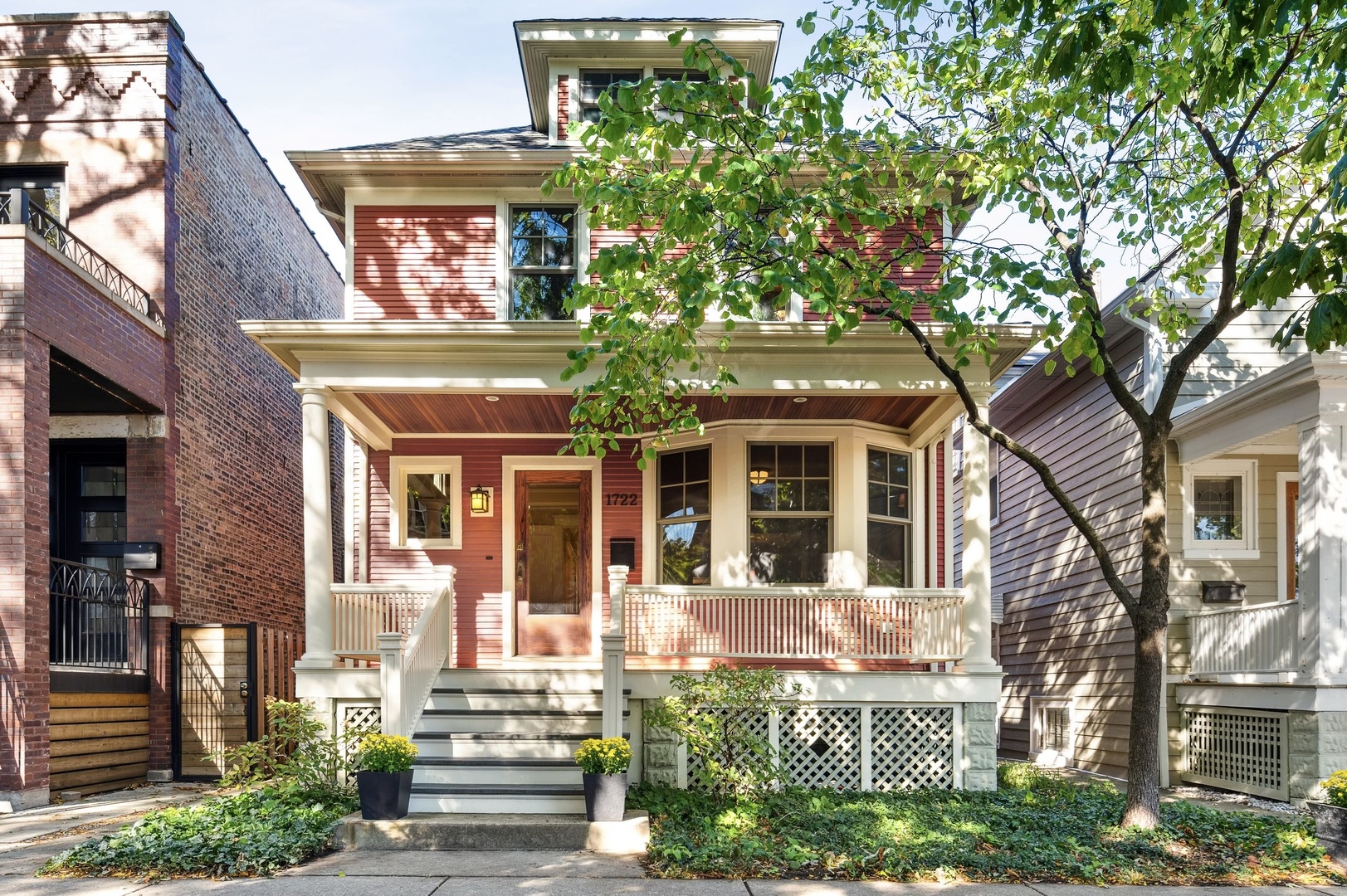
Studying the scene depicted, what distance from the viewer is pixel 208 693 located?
11.5 meters

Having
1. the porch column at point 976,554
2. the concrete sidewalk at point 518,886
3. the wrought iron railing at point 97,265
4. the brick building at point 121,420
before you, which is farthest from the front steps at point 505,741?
the wrought iron railing at point 97,265

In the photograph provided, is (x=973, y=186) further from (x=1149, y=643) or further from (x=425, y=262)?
(x=425, y=262)

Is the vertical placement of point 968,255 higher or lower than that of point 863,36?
lower

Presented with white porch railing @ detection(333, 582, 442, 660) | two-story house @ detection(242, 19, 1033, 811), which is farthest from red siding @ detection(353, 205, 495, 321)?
white porch railing @ detection(333, 582, 442, 660)

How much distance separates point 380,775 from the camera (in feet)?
25.1

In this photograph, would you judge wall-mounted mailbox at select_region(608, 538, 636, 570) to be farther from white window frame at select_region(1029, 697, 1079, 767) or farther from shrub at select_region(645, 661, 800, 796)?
white window frame at select_region(1029, 697, 1079, 767)

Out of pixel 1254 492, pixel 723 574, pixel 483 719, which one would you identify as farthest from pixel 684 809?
pixel 1254 492

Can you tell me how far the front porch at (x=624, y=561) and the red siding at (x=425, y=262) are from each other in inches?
45.2

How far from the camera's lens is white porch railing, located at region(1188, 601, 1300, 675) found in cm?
973

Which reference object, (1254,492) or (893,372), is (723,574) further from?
(1254,492)

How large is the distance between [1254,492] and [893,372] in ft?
16.0

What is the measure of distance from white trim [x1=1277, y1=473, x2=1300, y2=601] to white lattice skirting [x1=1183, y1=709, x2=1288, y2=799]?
1666 mm

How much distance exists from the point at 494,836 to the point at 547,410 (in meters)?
4.95

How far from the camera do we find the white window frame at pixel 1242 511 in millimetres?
11484
